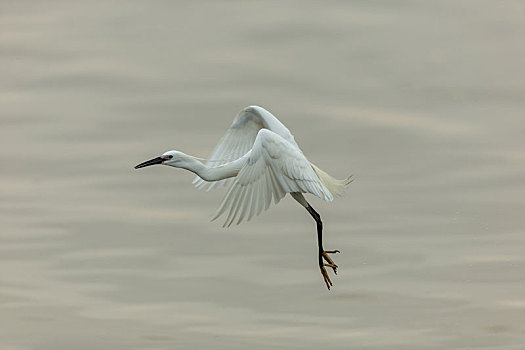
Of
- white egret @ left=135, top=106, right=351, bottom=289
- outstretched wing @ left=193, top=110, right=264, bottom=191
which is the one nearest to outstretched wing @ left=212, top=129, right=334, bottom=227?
white egret @ left=135, top=106, right=351, bottom=289

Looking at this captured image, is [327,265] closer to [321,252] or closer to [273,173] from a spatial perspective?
[321,252]

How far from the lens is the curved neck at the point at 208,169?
47.1 ft

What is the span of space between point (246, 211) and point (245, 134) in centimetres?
298

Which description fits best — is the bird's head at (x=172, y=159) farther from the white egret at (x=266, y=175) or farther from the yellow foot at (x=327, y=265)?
the yellow foot at (x=327, y=265)

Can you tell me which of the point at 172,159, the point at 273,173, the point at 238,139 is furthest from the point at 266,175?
the point at 238,139

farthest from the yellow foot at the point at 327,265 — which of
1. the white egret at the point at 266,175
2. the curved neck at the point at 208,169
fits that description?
the curved neck at the point at 208,169

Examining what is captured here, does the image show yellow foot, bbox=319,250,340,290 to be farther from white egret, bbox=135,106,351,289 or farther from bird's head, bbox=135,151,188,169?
bird's head, bbox=135,151,188,169

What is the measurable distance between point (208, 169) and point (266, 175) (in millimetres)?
1249

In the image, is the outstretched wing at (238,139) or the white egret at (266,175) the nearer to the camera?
the white egret at (266,175)

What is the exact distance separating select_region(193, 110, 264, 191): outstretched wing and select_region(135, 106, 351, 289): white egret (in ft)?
0.84

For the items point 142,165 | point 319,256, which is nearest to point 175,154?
point 142,165

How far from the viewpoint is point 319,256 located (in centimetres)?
1447

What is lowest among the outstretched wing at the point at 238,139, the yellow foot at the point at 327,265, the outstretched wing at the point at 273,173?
the yellow foot at the point at 327,265

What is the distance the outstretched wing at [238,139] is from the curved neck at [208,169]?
118 centimetres
